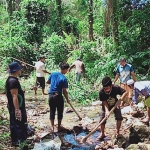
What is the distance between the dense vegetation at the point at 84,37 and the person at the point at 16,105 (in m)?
5.62

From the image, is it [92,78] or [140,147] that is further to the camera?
[92,78]

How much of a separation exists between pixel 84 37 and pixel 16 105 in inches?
604

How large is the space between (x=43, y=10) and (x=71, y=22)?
2134 mm

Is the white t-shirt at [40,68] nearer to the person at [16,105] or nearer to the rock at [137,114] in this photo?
the rock at [137,114]

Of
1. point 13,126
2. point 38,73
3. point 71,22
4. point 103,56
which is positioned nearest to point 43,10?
point 71,22

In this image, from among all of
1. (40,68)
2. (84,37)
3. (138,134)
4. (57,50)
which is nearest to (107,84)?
(138,134)

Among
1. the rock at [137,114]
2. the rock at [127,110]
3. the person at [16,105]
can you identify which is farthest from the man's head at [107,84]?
the rock at [127,110]

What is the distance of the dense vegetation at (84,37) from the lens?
1477cm

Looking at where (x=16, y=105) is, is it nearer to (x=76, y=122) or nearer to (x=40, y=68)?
(x=76, y=122)

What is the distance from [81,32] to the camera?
21688mm

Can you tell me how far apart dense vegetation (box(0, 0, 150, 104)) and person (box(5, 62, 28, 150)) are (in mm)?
5620

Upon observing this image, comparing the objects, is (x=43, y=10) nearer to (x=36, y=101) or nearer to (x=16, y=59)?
(x=16, y=59)

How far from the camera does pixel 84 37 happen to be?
824 inches

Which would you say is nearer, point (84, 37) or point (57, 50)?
point (57, 50)
